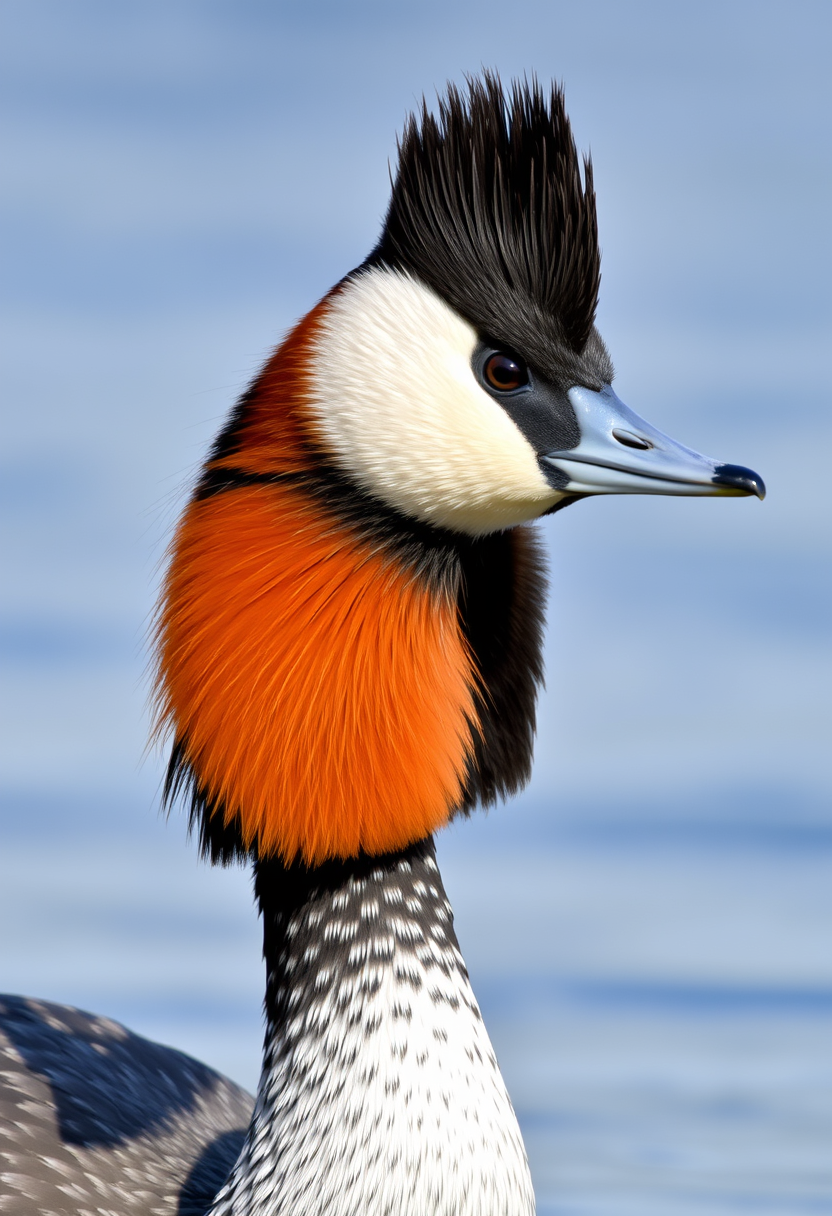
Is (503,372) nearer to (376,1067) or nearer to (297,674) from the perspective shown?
(297,674)

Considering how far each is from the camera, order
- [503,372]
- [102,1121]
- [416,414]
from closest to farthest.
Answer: [416,414], [503,372], [102,1121]

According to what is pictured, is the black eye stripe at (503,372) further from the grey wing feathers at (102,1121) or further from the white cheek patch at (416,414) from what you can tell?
the grey wing feathers at (102,1121)

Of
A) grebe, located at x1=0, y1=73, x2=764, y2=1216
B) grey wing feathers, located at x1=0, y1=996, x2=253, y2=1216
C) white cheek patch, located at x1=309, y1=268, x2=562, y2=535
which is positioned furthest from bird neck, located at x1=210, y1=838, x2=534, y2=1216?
white cheek patch, located at x1=309, y1=268, x2=562, y2=535

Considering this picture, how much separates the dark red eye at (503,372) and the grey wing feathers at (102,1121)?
2298 millimetres

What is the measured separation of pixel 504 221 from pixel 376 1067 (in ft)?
6.51

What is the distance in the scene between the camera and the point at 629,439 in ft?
12.8

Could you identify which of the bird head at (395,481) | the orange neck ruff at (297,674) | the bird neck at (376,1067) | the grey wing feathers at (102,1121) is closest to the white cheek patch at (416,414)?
the bird head at (395,481)

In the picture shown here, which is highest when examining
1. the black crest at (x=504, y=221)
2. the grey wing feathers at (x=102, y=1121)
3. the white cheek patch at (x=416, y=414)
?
the black crest at (x=504, y=221)

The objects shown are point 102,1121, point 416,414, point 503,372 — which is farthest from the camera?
point 102,1121

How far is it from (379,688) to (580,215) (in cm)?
120

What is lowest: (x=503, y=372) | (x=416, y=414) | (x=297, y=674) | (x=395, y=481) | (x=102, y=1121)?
(x=102, y=1121)

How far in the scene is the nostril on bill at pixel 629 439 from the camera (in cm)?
390

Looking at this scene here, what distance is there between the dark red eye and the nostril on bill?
0.25 m

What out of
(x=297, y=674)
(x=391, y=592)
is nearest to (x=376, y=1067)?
(x=297, y=674)
